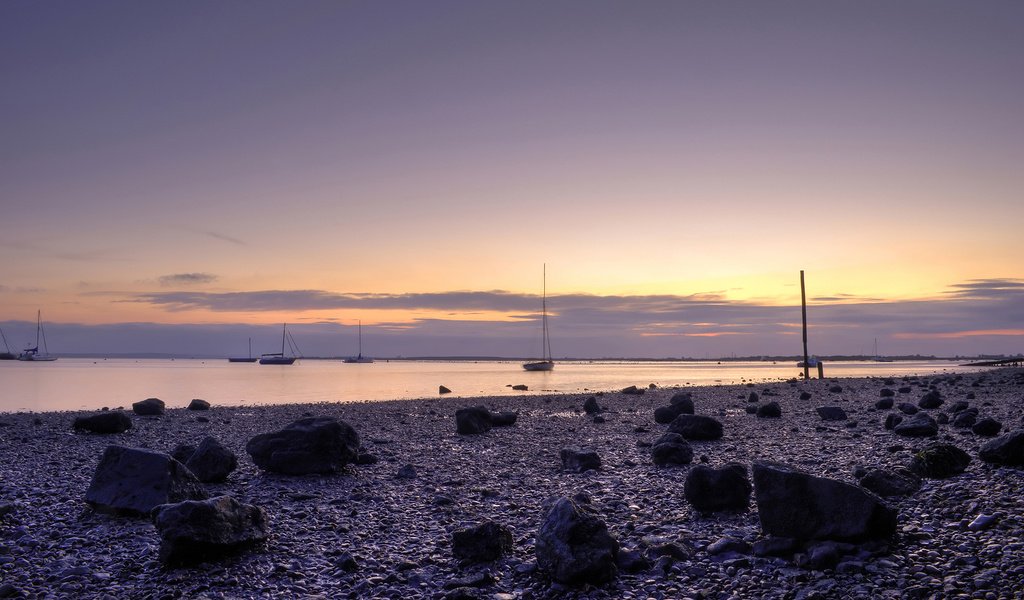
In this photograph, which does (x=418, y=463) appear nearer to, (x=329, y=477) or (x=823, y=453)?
(x=329, y=477)

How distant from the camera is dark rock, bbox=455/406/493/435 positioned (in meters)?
22.1

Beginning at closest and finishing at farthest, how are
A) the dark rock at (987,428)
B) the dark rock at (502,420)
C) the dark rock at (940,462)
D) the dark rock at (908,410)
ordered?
the dark rock at (940,462)
the dark rock at (987,428)
the dark rock at (908,410)
the dark rock at (502,420)

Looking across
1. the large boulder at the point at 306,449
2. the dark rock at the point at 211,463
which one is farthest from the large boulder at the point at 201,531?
the large boulder at the point at 306,449

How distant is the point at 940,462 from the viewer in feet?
35.3

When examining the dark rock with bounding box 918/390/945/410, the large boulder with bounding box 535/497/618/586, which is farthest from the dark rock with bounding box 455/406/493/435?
the dark rock with bounding box 918/390/945/410

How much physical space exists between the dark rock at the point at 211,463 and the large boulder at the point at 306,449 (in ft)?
2.48

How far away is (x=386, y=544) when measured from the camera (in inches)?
376

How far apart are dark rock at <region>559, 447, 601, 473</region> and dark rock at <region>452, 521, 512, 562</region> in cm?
592

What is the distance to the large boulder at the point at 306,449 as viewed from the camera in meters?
14.2

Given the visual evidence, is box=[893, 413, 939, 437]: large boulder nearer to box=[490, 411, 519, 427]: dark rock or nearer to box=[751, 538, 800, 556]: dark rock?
box=[751, 538, 800, 556]: dark rock

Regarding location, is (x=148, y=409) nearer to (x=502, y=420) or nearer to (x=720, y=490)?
(x=502, y=420)

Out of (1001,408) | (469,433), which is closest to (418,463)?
(469,433)

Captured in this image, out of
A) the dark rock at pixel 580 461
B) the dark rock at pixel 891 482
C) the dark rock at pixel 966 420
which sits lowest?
the dark rock at pixel 580 461

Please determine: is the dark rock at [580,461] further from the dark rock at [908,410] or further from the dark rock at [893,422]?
the dark rock at [908,410]
